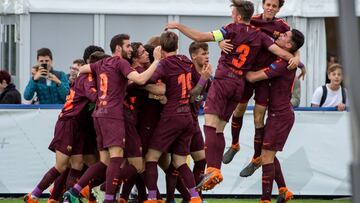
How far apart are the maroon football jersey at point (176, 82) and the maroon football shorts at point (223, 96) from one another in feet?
1.99

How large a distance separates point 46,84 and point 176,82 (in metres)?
4.32

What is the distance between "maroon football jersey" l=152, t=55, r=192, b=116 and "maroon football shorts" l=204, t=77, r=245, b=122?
61cm

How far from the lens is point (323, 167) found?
15078 mm

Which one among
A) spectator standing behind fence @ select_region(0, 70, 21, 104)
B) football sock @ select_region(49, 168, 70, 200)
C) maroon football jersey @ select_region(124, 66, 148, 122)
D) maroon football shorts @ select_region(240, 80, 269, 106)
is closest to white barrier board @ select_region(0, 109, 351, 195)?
spectator standing behind fence @ select_region(0, 70, 21, 104)

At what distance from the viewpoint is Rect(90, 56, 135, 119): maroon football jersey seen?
1064 cm

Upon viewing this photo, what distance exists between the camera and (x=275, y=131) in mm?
11055

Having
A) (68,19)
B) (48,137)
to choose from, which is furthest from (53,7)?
(48,137)

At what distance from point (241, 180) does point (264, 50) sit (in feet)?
15.0

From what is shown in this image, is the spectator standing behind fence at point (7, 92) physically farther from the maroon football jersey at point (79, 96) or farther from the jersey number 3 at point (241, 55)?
the jersey number 3 at point (241, 55)

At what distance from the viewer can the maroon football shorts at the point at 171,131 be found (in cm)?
1109

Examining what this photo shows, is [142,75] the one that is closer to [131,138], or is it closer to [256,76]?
[131,138]

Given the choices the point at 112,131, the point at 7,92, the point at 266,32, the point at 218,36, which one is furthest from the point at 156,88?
the point at 7,92

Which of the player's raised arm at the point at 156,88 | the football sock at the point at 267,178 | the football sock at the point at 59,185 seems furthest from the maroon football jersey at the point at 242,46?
the football sock at the point at 59,185

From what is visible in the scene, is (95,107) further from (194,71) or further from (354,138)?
(354,138)
